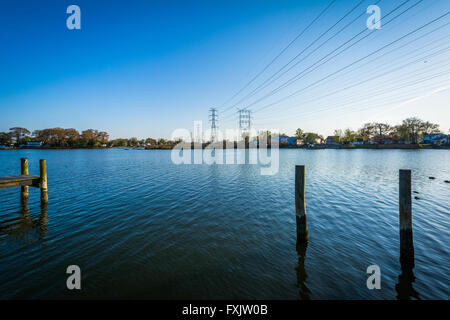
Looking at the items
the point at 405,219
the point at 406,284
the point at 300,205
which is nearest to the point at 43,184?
the point at 300,205

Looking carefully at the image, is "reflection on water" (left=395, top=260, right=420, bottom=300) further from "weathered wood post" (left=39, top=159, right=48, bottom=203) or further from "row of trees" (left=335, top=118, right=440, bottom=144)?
"row of trees" (left=335, top=118, right=440, bottom=144)

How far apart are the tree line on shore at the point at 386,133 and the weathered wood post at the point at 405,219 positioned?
427 ft

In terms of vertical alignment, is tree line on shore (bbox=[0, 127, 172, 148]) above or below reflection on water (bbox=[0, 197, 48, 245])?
above

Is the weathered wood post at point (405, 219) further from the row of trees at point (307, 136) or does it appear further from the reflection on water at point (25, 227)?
the row of trees at point (307, 136)

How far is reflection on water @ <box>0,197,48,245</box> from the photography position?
7.48 meters

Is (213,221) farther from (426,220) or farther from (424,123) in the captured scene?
(424,123)

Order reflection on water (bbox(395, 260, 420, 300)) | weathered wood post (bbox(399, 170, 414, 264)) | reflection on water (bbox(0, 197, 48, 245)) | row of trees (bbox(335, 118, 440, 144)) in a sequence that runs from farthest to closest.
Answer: row of trees (bbox(335, 118, 440, 144))
reflection on water (bbox(0, 197, 48, 245))
weathered wood post (bbox(399, 170, 414, 264))
reflection on water (bbox(395, 260, 420, 300))

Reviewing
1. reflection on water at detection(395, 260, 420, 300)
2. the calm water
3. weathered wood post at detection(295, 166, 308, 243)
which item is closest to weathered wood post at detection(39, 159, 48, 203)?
the calm water

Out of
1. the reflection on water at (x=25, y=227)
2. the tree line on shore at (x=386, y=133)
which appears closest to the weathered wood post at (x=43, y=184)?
the reflection on water at (x=25, y=227)

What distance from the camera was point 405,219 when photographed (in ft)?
20.0

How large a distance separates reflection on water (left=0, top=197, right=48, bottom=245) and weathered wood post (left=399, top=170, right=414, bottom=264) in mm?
14017
